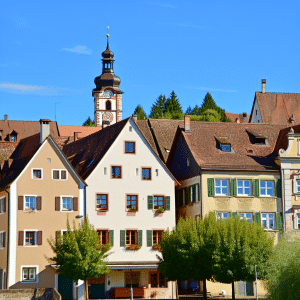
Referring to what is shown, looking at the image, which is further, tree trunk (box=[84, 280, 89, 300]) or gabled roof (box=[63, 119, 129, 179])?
gabled roof (box=[63, 119, 129, 179])

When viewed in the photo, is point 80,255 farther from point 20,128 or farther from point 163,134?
point 20,128

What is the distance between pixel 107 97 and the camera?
156500 millimetres

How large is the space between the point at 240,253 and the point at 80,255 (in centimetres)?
1105

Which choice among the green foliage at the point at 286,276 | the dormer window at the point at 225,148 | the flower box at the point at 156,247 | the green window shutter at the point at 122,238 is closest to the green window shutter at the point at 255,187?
the dormer window at the point at 225,148

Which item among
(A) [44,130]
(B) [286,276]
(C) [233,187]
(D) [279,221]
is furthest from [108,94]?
(B) [286,276]

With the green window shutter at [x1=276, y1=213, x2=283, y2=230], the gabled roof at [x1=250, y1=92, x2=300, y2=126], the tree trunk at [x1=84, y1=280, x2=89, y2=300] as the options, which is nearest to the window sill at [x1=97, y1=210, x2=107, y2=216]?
the tree trunk at [x1=84, y1=280, x2=89, y2=300]

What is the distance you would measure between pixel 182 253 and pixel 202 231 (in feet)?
7.27

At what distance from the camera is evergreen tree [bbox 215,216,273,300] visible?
176 feet

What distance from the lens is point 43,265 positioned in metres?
57.2

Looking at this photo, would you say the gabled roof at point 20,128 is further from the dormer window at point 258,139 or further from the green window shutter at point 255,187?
the green window shutter at point 255,187

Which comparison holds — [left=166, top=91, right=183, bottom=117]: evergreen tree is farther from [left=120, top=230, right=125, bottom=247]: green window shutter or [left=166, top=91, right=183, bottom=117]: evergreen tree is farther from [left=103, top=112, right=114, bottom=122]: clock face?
A: [left=120, top=230, right=125, bottom=247]: green window shutter

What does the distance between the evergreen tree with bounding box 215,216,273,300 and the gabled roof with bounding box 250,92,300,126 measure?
145ft

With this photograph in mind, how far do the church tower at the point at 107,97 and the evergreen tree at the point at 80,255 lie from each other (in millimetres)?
100773

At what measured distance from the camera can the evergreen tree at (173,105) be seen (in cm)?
13338
